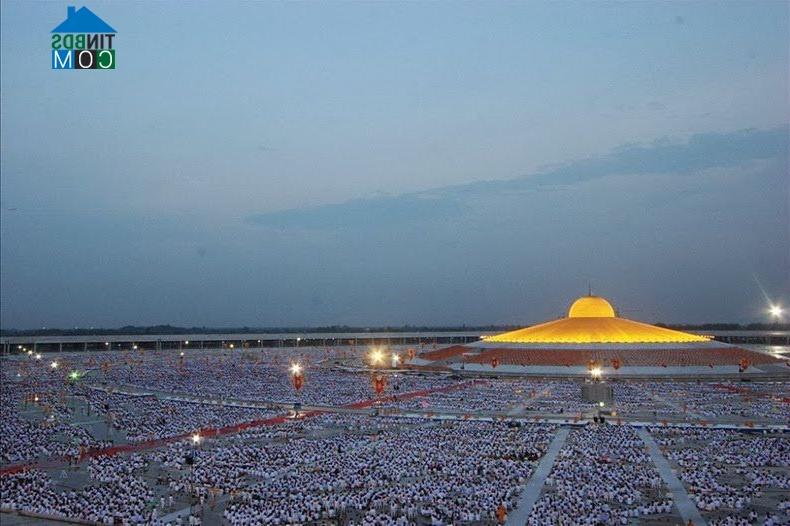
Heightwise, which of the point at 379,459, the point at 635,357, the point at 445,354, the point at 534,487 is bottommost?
the point at 534,487

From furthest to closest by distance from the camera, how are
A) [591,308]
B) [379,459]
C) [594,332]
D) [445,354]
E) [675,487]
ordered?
[591,308] < [445,354] < [594,332] < [379,459] < [675,487]

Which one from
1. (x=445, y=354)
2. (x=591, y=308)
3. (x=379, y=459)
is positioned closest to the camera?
(x=379, y=459)

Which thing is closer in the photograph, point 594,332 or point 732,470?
point 732,470

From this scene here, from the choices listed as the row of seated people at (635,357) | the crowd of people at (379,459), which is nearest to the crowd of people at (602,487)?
the crowd of people at (379,459)

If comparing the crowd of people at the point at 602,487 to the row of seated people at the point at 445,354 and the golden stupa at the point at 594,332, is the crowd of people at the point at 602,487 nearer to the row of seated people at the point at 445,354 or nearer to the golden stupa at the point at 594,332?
the golden stupa at the point at 594,332

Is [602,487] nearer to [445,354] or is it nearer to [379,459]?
[379,459]

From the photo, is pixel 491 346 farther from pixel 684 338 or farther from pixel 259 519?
pixel 259 519

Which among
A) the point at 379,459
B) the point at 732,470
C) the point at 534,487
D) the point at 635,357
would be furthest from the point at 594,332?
the point at 534,487
